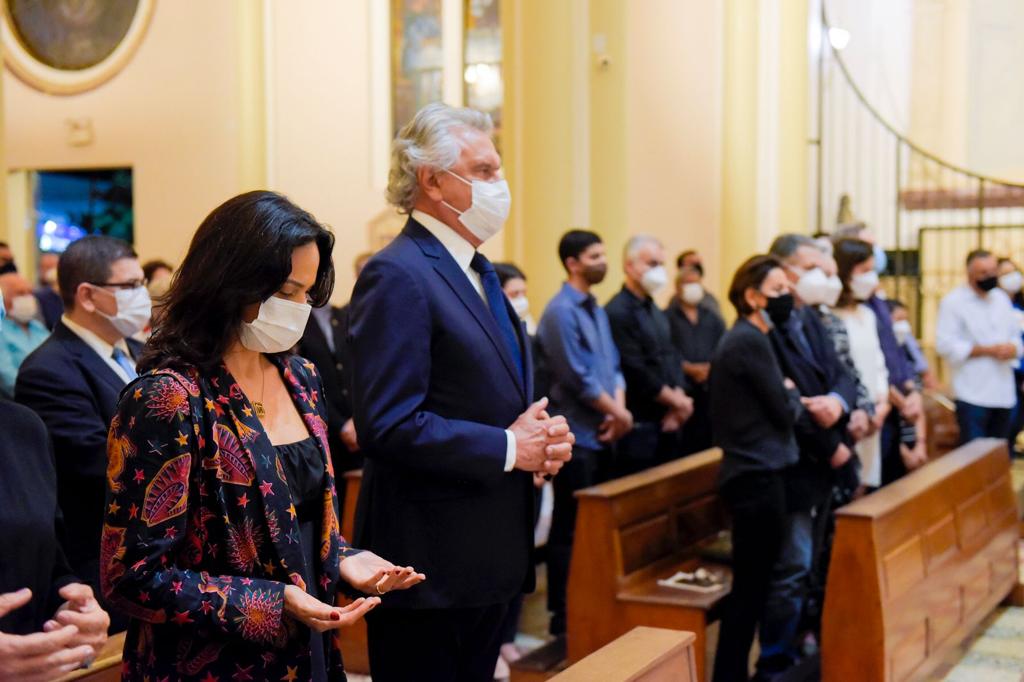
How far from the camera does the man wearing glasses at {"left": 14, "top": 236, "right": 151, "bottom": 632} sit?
9.64ft

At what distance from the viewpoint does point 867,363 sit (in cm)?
512

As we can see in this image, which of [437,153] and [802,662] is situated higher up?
[437,153]

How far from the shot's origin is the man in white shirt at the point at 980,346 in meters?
7.30

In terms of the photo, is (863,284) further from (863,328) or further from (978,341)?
(978,341)

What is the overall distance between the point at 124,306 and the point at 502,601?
1303 mm

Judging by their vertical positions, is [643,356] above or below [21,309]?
below

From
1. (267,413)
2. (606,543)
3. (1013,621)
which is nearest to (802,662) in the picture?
(606,543)

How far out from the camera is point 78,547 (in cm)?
290

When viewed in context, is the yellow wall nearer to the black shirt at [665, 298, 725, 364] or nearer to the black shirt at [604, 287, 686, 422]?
the black shirt at [665, 298, 725, 364]

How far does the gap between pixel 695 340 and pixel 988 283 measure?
184 cm

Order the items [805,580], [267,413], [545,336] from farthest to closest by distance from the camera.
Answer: [545,336] < [805,580] < [267,413]

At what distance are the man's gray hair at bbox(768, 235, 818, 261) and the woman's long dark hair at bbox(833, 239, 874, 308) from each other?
33 centimetres

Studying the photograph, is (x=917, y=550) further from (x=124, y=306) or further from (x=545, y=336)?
(x=124, y=306)

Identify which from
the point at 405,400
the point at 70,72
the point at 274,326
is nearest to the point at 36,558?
the point at 274,326
